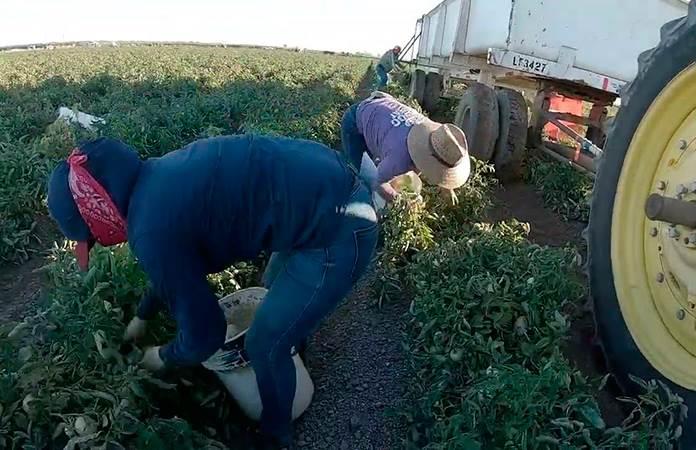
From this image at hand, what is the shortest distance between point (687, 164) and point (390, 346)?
5.47ft

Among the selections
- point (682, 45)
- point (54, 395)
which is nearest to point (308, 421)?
point (54, 395)

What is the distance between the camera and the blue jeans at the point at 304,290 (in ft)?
8.06

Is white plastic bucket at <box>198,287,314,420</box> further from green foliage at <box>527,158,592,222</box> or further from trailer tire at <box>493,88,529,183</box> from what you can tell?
trailer tire at <box>493,88,529,183</box>

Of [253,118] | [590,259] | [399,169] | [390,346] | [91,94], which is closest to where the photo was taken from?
[590,259]

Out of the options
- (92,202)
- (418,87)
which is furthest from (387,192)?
(418,87)

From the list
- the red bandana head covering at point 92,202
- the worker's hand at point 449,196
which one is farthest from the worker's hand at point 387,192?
the red bandana head covering at point 92,202

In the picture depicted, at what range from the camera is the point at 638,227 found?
248cm

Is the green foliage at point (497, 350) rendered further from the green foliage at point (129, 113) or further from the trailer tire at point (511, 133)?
the green foliage at point (129, 113)

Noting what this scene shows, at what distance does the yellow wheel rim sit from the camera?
2221 millimetres

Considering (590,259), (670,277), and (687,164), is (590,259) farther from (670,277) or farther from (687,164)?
(687,164)

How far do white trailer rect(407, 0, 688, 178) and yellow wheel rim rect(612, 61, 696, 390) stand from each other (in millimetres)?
1041

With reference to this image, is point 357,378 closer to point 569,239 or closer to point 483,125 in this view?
point 569,239

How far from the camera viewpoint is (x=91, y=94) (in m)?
12.1

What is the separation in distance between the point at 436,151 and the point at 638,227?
130 centimetres
